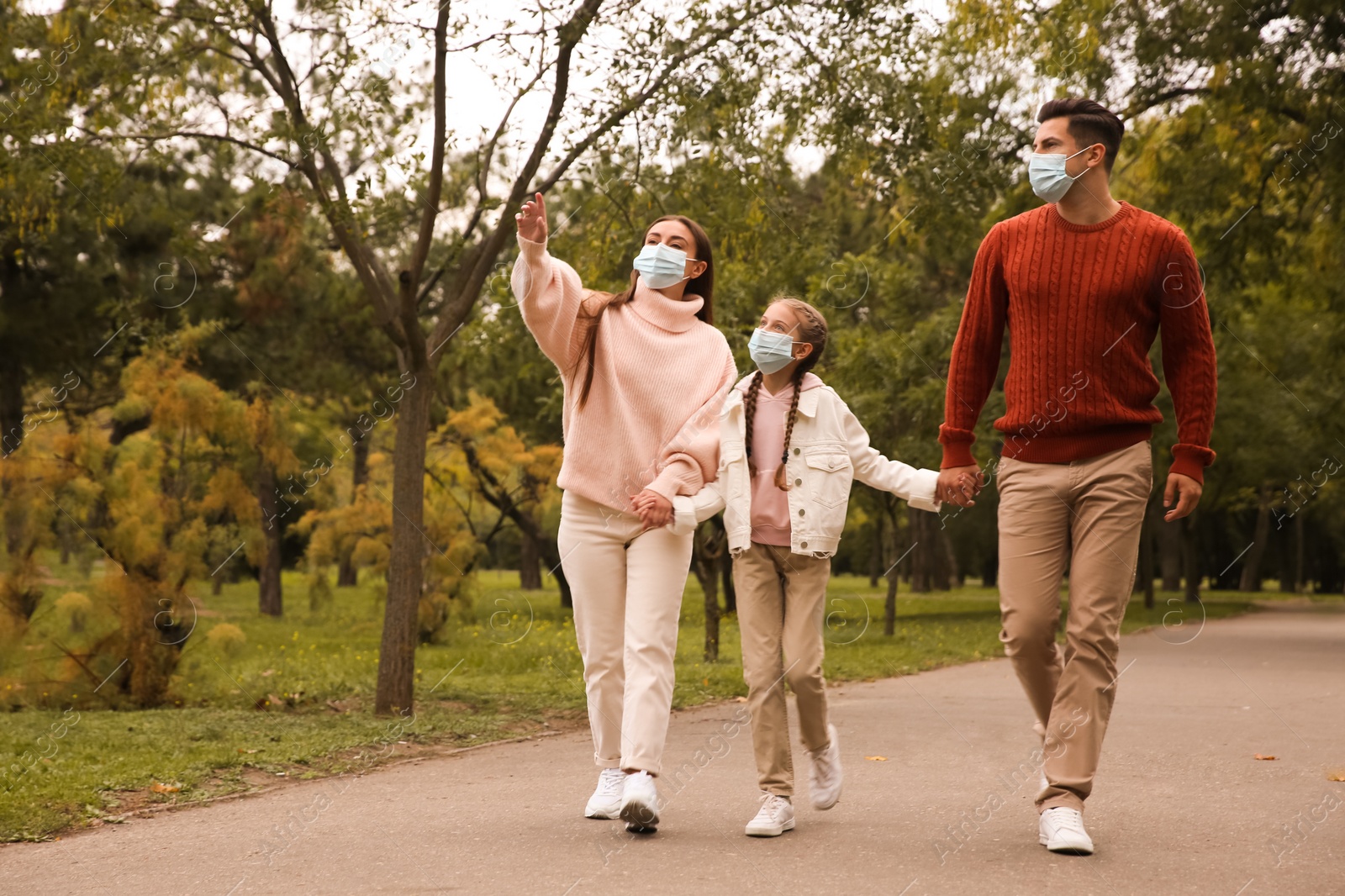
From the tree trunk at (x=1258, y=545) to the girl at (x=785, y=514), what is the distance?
36745mm

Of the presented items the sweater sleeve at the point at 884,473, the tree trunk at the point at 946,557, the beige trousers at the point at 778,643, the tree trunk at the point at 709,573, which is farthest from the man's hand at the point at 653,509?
the tree trunk at the point at 946,557

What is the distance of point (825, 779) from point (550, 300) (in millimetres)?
1985

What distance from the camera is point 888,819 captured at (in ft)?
16.4

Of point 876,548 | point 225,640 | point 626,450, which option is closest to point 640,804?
point 626,450

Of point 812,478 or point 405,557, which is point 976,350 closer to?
point 812,478

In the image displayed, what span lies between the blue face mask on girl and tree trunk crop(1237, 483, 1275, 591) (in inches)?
1450

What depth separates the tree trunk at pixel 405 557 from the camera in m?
8.88

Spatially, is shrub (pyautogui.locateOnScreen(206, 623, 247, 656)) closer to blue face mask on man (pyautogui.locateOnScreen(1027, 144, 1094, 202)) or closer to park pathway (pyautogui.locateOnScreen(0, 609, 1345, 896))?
park pathway (pyautogui.locateOnScreen(0, 609, 1345, 896))

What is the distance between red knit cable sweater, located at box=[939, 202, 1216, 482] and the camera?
14.6ft

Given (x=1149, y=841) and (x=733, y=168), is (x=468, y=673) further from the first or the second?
(x=1149, y=841)

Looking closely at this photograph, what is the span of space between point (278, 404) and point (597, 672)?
6.39 meters

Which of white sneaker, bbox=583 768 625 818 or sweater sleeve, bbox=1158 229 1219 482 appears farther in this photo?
white sneaker, bbox=583 768 625 818

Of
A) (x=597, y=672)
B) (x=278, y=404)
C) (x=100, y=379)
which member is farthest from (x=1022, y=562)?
(x=100, y=379)

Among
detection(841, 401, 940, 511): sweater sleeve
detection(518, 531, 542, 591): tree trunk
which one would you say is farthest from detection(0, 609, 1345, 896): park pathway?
detection(518, 531, 542, 591): tree trunk
